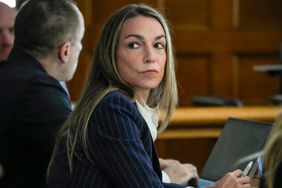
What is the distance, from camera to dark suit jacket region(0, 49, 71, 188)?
285 centimetres

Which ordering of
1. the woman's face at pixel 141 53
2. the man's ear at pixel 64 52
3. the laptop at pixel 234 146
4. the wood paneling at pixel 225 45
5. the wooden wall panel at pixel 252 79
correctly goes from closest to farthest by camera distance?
the woman's face at pixel 141 53 < the laptop at pixel 234 146 < the man's ear at pixel 64 52 < the wood paneling at pixel 225 45 < the wooden wall panel at pixel 252 79

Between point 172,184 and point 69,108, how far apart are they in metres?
0.58

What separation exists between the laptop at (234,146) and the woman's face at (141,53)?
15.9 inches

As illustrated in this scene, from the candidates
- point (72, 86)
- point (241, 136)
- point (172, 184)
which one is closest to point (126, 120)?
point (172, 184)

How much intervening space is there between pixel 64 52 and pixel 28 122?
1.28ft

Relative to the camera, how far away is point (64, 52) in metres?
3.17

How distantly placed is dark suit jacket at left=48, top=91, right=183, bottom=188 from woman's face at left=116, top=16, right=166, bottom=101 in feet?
0.46

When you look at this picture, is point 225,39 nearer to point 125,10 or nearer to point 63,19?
point 63,19

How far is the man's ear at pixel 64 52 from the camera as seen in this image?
124 inches

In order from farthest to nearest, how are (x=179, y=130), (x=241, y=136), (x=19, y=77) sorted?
(x=179, y=130), (x=19, y=77), (x=241, y=136)

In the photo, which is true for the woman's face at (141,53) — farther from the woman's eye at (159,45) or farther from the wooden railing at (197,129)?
the wooden railing at (197,129)

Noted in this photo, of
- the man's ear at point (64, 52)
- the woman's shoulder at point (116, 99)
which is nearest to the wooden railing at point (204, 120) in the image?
the man's ear at point (64, 52)

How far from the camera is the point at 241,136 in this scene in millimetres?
2746

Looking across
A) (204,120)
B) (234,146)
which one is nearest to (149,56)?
(234,146)
